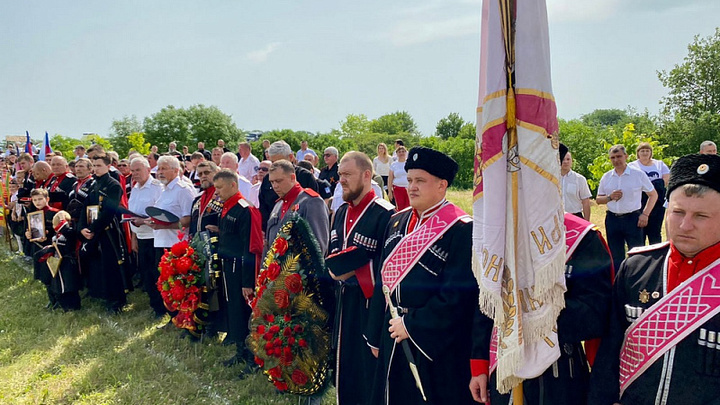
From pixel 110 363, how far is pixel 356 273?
139 inches

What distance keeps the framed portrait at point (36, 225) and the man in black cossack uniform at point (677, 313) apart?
823cm

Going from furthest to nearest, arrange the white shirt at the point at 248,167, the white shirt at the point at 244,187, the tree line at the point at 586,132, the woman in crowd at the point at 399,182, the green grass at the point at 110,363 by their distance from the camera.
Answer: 1. the tree line at the point at 586,132
2. the woman in crowd at the point at 399,182
3. the white shirt at the point at 248,167
4. the white shirt at the point at 244,187
5. the green grass at the point at 110,363

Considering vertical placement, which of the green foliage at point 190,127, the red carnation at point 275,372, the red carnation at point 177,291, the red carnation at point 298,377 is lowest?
the red carnation at point 298,377

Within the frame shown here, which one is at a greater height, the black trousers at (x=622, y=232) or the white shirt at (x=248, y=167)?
the white shirt at (x=248, y=167)

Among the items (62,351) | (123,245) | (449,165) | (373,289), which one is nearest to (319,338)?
(373,289)

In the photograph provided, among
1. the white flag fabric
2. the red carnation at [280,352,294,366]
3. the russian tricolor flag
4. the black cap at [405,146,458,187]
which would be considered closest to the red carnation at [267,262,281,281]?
the red carnation at [280,352,294,366]

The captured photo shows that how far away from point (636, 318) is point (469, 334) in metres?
1.08

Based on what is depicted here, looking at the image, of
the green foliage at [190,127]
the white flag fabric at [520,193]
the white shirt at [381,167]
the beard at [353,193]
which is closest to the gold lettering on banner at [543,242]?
the white flag fabric at [520,193]

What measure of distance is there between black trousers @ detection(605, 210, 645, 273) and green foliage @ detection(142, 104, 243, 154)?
161 ft

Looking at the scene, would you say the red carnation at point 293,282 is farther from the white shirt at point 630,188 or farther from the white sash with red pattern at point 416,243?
the white shirt at point 630,188

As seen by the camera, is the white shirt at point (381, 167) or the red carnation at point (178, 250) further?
the white shirt at point (381, 167)

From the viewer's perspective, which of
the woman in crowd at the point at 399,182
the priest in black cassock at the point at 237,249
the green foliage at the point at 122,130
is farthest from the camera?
the green foliage at the point at 122,130

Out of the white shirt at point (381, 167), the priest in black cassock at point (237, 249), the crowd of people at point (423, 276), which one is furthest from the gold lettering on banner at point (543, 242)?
the white shirt at point (381, 167)

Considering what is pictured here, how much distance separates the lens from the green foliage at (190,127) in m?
53.0
